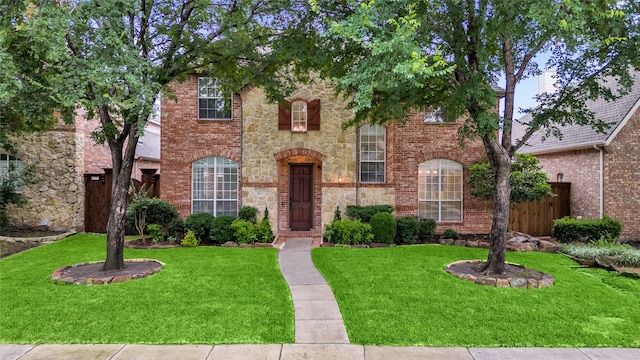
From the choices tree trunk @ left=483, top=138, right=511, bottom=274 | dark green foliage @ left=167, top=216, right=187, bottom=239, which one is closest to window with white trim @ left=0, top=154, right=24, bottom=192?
dark green foliage @ left=167, top=216, right=187, bottom=239

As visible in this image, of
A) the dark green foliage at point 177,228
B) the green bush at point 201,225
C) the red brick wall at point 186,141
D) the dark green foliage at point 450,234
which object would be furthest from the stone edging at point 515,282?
the dark green foliage at point 177,228

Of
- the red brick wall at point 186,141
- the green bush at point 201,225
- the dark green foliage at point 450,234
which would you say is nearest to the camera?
the green bush at point 201,225

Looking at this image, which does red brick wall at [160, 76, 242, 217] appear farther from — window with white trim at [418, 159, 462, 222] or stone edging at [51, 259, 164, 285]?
window with white trim at [418, 159, 462, 222]

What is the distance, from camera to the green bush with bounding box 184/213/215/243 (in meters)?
11.2

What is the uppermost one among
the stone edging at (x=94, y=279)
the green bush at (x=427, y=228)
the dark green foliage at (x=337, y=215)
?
the dark green foliage at (x=337, y=215)

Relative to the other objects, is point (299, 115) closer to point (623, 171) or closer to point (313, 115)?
point (313, 115)

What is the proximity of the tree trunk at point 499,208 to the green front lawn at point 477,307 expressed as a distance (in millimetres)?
921

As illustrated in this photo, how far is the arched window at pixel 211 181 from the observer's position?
12.7 m

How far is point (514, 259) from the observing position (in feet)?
29.3

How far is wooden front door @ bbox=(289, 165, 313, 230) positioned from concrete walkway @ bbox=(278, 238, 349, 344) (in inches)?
137

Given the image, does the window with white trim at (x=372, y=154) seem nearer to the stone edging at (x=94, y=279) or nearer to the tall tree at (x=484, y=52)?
the tall tree at (x=484, y=52)

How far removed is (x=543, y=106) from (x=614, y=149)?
6.38 metres

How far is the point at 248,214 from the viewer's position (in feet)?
38.9

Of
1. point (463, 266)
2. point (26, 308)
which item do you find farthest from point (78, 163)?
point (463, 266)
